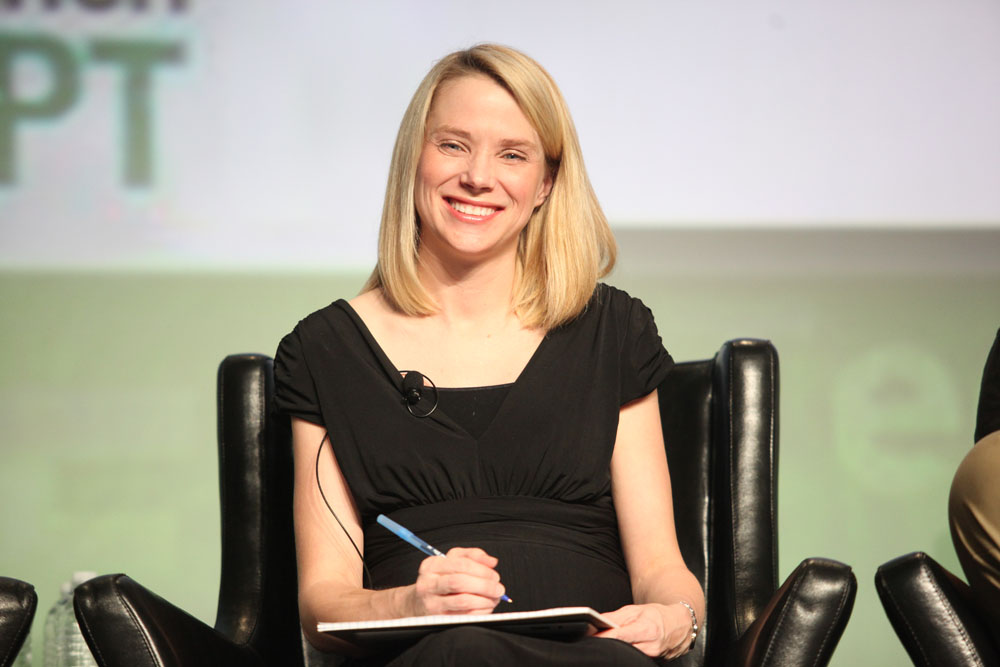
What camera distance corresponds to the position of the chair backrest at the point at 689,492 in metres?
2.00

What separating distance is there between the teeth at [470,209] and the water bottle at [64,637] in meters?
1.59

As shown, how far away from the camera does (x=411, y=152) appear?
80.3 inches

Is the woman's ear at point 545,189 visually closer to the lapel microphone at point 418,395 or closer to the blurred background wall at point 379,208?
the lapel microphone at point 418,395

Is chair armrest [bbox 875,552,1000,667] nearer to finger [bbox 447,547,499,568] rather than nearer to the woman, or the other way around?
the woman

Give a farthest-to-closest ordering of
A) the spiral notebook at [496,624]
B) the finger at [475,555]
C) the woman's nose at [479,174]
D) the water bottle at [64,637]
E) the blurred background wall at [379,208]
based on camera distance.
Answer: the blurred background wall at [379,208], the water bottle at [64,637], the woman's nose at [479,174], the finger at [475,555], the spiral notebook at [496,624]

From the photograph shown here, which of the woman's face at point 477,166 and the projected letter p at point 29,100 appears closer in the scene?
the woman's face at point 477,166

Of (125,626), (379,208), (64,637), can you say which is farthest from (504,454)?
(64,637)

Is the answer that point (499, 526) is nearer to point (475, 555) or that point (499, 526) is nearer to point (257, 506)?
point (475, 555)

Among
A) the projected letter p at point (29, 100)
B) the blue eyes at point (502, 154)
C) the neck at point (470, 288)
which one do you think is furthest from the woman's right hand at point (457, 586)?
the projected letter p at point (29, 100)

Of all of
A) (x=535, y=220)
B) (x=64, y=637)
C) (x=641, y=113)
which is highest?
(x=641, y=113)

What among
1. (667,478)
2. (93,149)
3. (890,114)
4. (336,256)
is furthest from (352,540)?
(890,114)

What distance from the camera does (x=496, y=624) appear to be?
4.94 feet

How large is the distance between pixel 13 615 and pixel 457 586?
59cm

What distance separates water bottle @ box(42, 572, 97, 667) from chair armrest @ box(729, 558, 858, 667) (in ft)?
6.38
